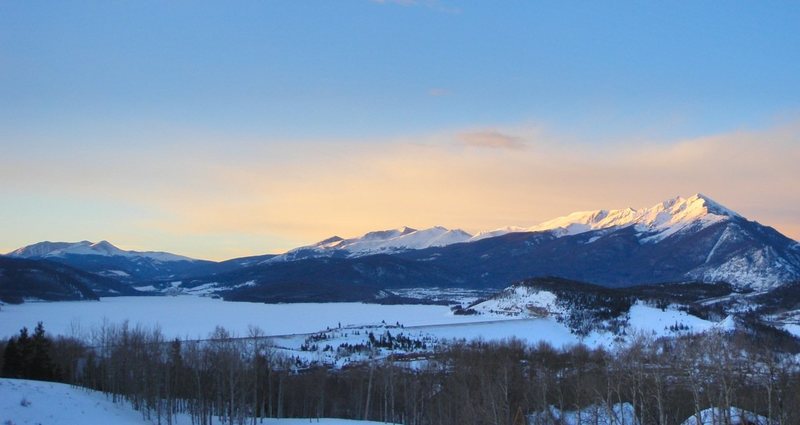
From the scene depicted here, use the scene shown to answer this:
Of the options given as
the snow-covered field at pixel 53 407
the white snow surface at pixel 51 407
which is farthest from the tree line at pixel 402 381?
the white snow surface at pixel 51 407

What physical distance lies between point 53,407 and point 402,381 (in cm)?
5420

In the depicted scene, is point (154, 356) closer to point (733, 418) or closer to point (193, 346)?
point (193, 346)

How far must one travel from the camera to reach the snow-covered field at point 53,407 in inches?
1823

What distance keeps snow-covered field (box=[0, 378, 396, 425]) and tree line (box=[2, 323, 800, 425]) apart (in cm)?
564

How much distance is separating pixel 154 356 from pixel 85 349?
25.4 meters

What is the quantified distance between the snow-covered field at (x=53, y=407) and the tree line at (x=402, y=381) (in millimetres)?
5639

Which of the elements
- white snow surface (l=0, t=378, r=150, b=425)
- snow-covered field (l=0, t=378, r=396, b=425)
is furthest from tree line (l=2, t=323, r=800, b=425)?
white snow surface (l=0, t=378, r=150, b=425)

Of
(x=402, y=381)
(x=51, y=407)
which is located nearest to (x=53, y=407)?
(x=51, y=407)

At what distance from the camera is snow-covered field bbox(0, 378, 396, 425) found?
46.3m

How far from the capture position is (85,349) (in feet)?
325

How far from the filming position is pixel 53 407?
165ft

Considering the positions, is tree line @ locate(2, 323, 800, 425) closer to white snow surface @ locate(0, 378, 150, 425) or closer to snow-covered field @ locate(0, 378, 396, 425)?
snow-covered field @ locate(0, 378, 396, 425)

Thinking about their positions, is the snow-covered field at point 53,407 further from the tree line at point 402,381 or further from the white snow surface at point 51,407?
the tree line at point 402,381

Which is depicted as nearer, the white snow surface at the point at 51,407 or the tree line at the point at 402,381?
the white snow surface at the point at 51,407
